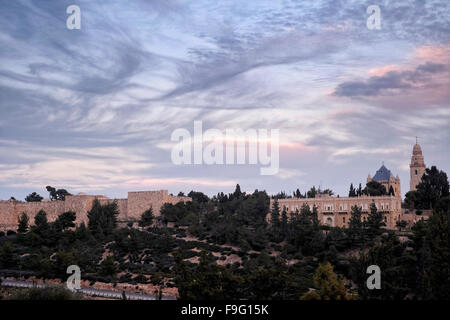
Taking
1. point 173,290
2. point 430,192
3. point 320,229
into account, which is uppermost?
point 430,192

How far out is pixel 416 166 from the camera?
9056 centimetres

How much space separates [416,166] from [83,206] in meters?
49.8

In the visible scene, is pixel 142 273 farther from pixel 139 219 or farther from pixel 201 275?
pixel 139 219

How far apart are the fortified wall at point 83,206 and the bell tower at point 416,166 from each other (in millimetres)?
35313

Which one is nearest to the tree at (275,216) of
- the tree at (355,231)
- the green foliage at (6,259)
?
the tree at (355,231)

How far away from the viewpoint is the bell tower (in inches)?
3543

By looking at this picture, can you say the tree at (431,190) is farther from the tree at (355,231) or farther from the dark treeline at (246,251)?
the tree at (355,231)

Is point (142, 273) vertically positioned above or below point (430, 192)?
below

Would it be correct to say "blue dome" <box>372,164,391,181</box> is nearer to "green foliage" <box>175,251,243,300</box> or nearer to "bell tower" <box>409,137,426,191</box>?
"bell tower" <box>409,137,426,191</box>

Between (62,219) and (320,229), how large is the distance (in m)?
30.9

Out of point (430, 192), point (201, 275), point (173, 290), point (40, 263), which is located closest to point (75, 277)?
point (40, 263)

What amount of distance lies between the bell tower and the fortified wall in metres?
35.3
